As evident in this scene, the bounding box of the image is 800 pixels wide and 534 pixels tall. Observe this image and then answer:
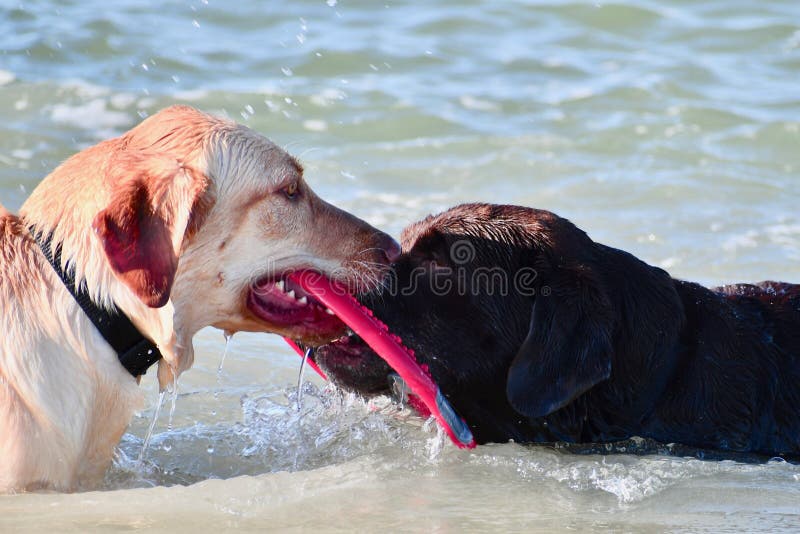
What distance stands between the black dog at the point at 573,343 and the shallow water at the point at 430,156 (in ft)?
0.53

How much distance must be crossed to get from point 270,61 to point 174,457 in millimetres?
8172

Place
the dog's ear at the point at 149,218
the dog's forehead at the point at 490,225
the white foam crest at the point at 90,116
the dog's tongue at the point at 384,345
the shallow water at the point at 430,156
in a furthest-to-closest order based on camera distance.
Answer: the white foam crest at the point at 90,116 → the dog's forehead at the point at 490,225 → the dog's tongue at the point at 384,345 → the shallow water at the point at 430,156 → the dog's ear at the point at 149,218

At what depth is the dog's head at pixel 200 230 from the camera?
12.5 feet

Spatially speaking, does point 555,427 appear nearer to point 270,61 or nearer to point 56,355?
point 56,355

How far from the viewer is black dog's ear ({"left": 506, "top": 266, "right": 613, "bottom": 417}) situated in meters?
4.33

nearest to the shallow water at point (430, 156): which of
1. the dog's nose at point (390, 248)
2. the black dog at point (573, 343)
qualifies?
the black dog at point (573, 343)

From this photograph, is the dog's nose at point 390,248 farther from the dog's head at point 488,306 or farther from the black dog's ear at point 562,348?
the black dog's ear at point 562,348

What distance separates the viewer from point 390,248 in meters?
4.62

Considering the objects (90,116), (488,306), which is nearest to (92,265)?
(488,306)

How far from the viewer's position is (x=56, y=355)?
4.06 metres

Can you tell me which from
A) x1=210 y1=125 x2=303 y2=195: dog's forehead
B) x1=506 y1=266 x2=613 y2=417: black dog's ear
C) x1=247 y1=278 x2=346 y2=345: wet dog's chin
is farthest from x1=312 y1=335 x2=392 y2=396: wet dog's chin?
x1=210 y1=125 x2=303 y2=195: dog's forehead

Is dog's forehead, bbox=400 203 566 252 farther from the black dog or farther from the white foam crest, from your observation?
the white foam crest

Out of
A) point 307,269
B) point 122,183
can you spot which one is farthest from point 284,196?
point 122,183

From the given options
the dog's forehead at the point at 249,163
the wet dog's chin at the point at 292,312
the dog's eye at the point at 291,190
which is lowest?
the wet dog's chin at the point at 292,312
